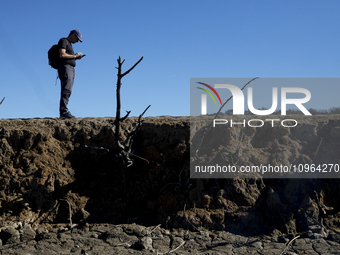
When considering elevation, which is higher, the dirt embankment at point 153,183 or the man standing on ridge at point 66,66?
the man standing on ridge at point 66,66

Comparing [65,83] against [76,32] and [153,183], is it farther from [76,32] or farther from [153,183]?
[153,183]

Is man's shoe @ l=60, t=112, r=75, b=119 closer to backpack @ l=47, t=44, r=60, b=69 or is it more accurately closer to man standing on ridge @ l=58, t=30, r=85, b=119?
man standing on ridge @ l=58, t=30, r=85, b=119

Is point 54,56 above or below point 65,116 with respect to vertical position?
above

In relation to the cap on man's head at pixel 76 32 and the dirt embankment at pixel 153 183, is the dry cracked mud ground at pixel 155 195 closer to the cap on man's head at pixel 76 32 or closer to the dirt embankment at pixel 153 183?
the dirt embankment at pixel 153 183

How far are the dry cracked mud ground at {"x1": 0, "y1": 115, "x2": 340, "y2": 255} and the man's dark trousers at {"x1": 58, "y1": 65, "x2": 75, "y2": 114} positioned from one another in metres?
0.32

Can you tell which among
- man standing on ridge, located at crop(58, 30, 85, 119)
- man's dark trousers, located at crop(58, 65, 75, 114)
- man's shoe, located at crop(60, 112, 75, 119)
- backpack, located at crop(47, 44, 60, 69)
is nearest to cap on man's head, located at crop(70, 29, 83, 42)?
man standing on ridge, located at crop(58, 30, 85, 119)

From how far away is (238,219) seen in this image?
5035 mm

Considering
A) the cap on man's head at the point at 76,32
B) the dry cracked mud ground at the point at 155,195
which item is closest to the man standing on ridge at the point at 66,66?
the cap on man's head at the point at 76,32

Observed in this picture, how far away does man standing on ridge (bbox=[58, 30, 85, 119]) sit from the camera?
5664mm

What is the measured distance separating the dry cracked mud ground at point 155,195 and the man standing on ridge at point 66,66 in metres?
0.33

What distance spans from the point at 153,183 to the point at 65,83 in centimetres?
207

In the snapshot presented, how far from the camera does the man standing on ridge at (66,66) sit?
5.66 m

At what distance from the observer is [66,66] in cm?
568

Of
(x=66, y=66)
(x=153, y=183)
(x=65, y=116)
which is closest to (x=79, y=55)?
(x=66, y=66)
